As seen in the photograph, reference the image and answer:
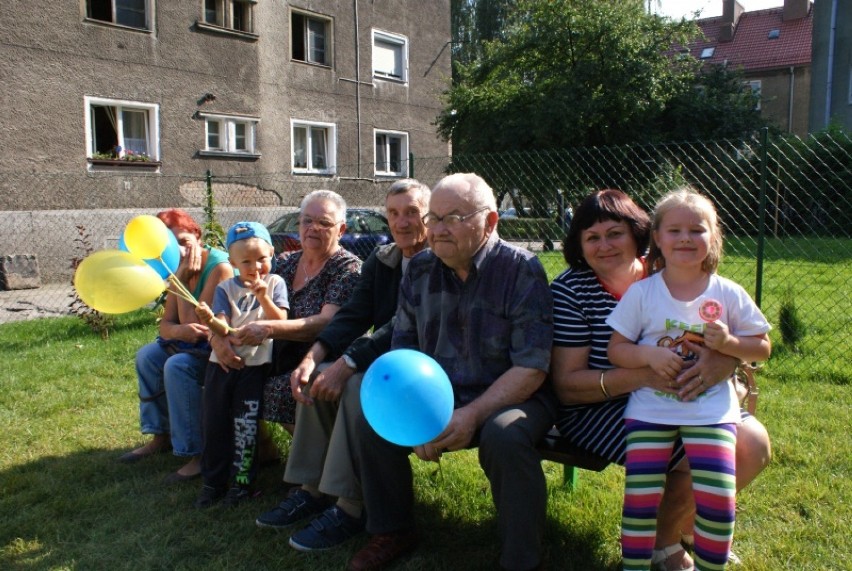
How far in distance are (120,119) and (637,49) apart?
12998 mm

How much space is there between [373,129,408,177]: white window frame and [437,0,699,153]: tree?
1610 mm

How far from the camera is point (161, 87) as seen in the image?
12828 millimetres

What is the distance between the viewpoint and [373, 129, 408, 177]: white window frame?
17.4 meters

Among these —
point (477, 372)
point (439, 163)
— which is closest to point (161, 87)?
point (439, 163)

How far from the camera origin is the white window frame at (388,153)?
17.4 meters

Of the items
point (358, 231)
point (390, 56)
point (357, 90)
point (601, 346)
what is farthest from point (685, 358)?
point (390, 56)

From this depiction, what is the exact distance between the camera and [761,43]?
1270 inches

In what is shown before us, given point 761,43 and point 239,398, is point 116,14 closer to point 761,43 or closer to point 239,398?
point 239,398

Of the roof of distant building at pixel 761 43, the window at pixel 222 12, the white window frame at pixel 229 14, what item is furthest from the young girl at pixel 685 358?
the roof of distant building at pixel 761 43

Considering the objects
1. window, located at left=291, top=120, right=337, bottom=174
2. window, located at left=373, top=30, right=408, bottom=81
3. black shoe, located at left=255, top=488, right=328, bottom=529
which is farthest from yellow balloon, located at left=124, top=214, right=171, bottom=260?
window, located at left=373, top=30, right=408, bottom=81

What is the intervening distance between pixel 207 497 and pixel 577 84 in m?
16.8

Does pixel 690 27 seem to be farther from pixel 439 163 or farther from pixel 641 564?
pixel 641 564

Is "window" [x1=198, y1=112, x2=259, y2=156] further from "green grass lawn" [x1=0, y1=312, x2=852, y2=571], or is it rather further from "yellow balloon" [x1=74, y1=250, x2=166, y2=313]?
"yellow balloon" [x1=74, y1=250, x2=166, y2=313]

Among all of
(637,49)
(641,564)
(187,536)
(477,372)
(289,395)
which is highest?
(637,49)
